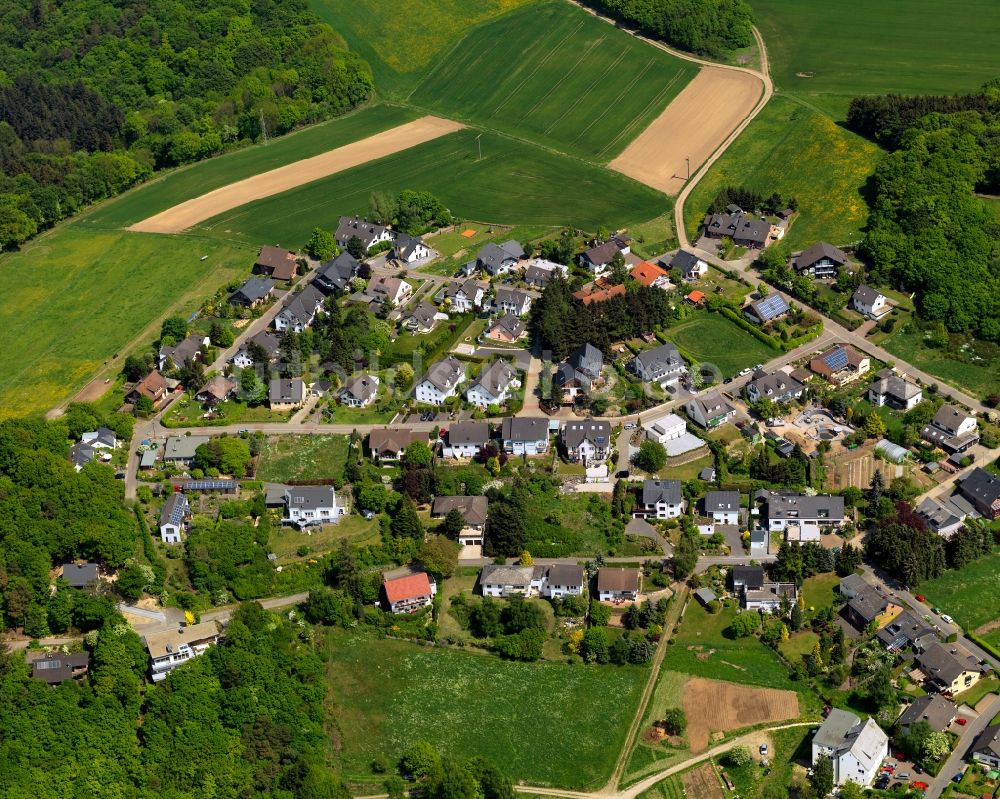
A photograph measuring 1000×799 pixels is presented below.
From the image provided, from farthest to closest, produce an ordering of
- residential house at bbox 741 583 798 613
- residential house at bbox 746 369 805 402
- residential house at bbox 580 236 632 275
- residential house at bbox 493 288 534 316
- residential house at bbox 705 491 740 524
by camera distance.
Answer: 1. residential house at bbox 580 236 632 275
2. residential house at bbox 493 288 534 316
3. residential house at bbox 746 369 805 402
4. residential house at bbox 705 491 740 524
5. residential house at bbox 741 583 798 613

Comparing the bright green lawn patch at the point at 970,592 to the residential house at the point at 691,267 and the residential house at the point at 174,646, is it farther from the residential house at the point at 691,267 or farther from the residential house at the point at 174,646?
the residential house at the point at 174,646

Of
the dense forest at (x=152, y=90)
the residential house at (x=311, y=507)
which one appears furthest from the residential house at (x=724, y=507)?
the dense forest at (x=152, y=90)

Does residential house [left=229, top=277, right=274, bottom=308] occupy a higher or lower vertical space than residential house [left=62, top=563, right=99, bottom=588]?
higher

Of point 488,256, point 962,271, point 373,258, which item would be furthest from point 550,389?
point 962,271

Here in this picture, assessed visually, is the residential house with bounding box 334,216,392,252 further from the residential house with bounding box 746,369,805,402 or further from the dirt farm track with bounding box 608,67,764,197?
the residential house with bounding box 746,369,805,402

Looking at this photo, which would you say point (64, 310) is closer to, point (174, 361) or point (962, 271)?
point (174, 361)

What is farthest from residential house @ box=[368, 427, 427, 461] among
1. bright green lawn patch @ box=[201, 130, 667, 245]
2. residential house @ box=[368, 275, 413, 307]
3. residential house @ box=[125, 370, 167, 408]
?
bright green lawn patch @ box=[201, 130, 667, 245]
